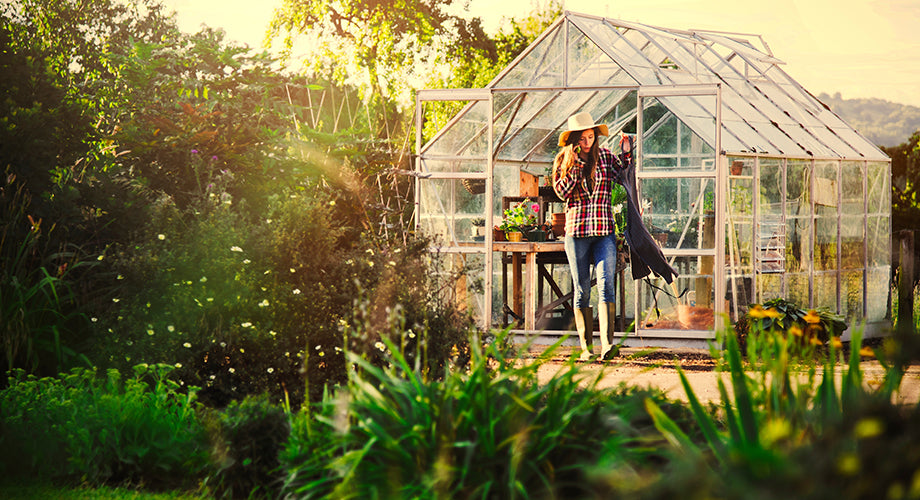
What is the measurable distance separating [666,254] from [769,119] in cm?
235

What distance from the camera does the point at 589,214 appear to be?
7.31 meters

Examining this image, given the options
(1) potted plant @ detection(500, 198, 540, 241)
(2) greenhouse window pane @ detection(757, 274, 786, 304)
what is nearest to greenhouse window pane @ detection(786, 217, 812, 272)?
(2) greenhouse window pane @ detection(757, 274, 786, 304)

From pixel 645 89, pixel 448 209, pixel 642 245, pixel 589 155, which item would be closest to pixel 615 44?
pixel 645 89

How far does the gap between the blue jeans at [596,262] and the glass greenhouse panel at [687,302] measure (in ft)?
7.43

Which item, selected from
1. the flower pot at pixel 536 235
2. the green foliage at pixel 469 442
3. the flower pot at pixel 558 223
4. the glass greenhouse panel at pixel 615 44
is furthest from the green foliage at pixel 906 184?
the green foliage at pixel 469 442

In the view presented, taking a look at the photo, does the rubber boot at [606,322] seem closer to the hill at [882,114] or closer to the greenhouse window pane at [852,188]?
the greenhouse window pane at [852,188]

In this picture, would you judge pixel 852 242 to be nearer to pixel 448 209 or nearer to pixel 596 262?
pixel 448 209

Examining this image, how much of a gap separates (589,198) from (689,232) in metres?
2.84

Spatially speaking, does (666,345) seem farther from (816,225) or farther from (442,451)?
(442,451)

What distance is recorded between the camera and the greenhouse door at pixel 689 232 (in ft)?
31.2

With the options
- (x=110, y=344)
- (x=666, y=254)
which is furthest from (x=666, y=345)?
(x=110, y=344)

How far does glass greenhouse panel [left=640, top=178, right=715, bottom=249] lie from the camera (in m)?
9.69

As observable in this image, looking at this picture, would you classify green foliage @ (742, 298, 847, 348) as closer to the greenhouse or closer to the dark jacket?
the greenhouse

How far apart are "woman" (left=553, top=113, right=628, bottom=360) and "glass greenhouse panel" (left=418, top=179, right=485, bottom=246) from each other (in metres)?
3.57
